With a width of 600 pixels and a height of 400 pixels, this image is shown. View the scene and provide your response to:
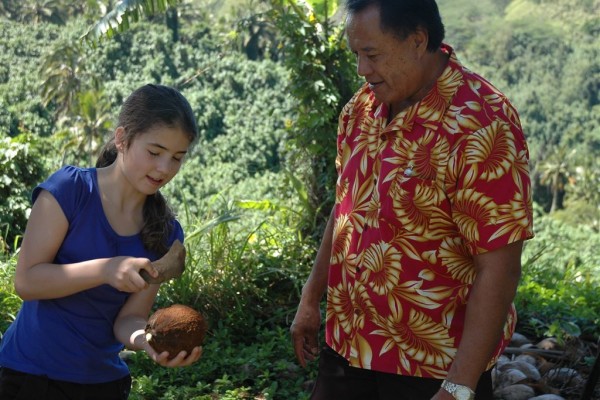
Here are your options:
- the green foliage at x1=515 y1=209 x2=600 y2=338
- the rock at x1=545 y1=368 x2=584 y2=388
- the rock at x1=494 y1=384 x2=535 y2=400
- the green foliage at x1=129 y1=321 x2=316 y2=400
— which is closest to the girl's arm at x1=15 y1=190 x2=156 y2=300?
the green foliage at x1=129 y1=321 x2=316 y2=400

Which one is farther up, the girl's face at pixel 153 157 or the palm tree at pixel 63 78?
the palm tree at pixel 63 78

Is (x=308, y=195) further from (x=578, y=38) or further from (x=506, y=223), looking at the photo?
(x=578, y=38)

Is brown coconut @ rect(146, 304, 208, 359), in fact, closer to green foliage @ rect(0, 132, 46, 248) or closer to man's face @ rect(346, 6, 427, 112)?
man's face @ rect(346, 6, 427, 112)

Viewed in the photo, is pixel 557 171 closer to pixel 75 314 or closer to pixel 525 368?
pixel 525 368

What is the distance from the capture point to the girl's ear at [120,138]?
2484 millimetres

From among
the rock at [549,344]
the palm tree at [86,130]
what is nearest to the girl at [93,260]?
the rock at [549,344]

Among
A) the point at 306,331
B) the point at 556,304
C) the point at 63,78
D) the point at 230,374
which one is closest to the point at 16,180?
the point at 230,374

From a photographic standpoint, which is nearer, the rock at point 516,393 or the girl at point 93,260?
the girl at point 93,260

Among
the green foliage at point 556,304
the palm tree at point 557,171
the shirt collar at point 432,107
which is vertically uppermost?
the shirt collar at point 432,107

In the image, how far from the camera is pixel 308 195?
22.9 ft

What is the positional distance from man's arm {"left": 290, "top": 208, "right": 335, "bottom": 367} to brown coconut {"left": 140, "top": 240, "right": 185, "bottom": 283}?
0.63m

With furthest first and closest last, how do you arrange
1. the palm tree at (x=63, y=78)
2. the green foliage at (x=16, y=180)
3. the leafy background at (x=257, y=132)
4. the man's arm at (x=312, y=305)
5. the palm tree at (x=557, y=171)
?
1. the palm tree at (x=557, y=171)
2. the palm tree at (x=63, y=78)
3. the green foliage at (x=16, y=180)
4. the leafy background at (x=257, y=132)
5. the man's arm at (x=312, y=305)

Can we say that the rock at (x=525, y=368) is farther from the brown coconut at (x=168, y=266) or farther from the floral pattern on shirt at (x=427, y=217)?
the brown coconut at (x=168, y=266)

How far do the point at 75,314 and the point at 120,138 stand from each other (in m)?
0.54
